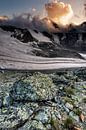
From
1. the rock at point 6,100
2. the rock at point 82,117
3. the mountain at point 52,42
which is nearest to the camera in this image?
the rock at point 82,117

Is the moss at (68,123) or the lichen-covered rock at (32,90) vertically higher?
the lichen-covered rock at (32,90)

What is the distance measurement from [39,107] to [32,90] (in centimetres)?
150

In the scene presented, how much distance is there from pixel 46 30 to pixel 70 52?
7414 mm

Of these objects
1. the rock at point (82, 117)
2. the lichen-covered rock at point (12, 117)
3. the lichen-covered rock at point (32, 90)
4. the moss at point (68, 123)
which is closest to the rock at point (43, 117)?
the lichen-covered rock at point (12, 117)

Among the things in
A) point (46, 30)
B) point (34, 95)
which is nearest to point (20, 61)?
point (46, 30)

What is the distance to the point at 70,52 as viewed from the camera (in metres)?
40.3

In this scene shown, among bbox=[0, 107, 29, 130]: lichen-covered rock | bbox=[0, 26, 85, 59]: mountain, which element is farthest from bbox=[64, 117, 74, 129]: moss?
bbox=[0, 26, 85, 59]: mountain

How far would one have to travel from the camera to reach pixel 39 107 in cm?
1555

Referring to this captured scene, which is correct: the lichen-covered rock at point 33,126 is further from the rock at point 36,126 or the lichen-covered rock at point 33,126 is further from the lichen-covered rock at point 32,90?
the lichen-covered rock at point 32,90

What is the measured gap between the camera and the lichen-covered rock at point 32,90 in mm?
16422

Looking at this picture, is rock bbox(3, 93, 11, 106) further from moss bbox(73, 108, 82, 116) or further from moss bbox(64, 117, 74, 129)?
moss bbox(73, 108, 82, 116)

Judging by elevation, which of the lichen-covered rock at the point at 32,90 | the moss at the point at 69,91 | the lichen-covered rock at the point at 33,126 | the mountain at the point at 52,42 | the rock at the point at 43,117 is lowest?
the lichen-covered rock at the point at 33,126

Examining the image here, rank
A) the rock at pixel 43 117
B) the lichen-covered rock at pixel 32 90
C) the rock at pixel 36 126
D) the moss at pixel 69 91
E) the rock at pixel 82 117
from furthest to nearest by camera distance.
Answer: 1. the moss at pixel 69 91
2. the lichen-covered rock at pixel 32 90
3. the rock at pixel 82 117
4. the rock at pixel 43 117
5. the rock at pixel 36 126

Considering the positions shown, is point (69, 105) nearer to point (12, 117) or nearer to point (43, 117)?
point (43, 117)
